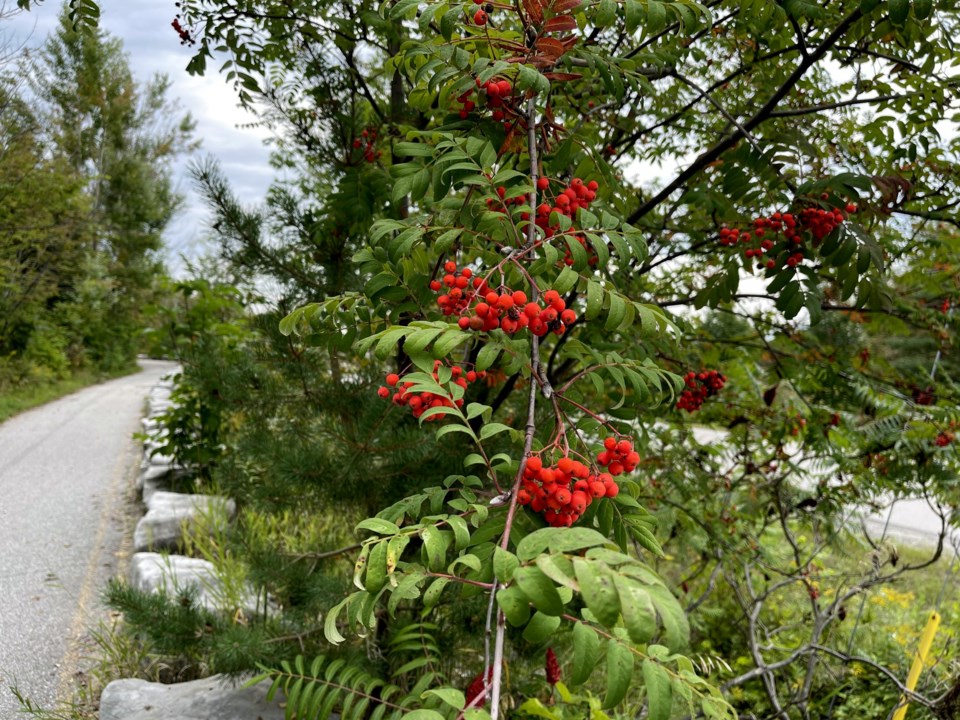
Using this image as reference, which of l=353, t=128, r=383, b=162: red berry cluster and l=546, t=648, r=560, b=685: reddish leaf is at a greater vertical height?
l=353, t=128, r=383, b=162: red berry cluster

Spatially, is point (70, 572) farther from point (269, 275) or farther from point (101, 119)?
point (101, 119)

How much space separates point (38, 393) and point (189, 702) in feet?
25.7

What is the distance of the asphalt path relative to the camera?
2.64 metres

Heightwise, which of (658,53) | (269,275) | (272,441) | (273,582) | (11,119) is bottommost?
(273,582)

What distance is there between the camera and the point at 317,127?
7.91 ft

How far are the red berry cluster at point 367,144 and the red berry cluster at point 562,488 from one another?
160 cm

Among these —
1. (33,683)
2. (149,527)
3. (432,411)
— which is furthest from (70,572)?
(432,411)

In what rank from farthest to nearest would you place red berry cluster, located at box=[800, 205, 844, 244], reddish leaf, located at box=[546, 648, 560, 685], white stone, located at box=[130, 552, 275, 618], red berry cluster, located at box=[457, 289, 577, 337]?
white stone, located at box=[130, 552, 275, 618]
reddish leaf, located at box=[546, 648, 560, 685]
red berry cluster, located at box=[800, 205, 844, 244]
red berry cluster, located at box=[457, 289, 577, 337]

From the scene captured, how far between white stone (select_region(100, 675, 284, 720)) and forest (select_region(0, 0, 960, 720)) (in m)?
0.14

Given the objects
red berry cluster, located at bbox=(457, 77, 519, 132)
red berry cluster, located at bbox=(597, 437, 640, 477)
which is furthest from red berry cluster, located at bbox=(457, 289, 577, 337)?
red berry cluster, located at bbox=(457, 77, 519, 132)

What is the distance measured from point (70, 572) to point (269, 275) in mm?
2502

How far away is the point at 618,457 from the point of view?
0.98 metres

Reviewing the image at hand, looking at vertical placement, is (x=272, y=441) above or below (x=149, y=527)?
above

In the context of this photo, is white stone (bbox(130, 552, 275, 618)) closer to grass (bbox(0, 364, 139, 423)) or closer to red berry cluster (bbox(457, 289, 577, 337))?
red berry cluster (bbox(457, 289, 577, 337))
